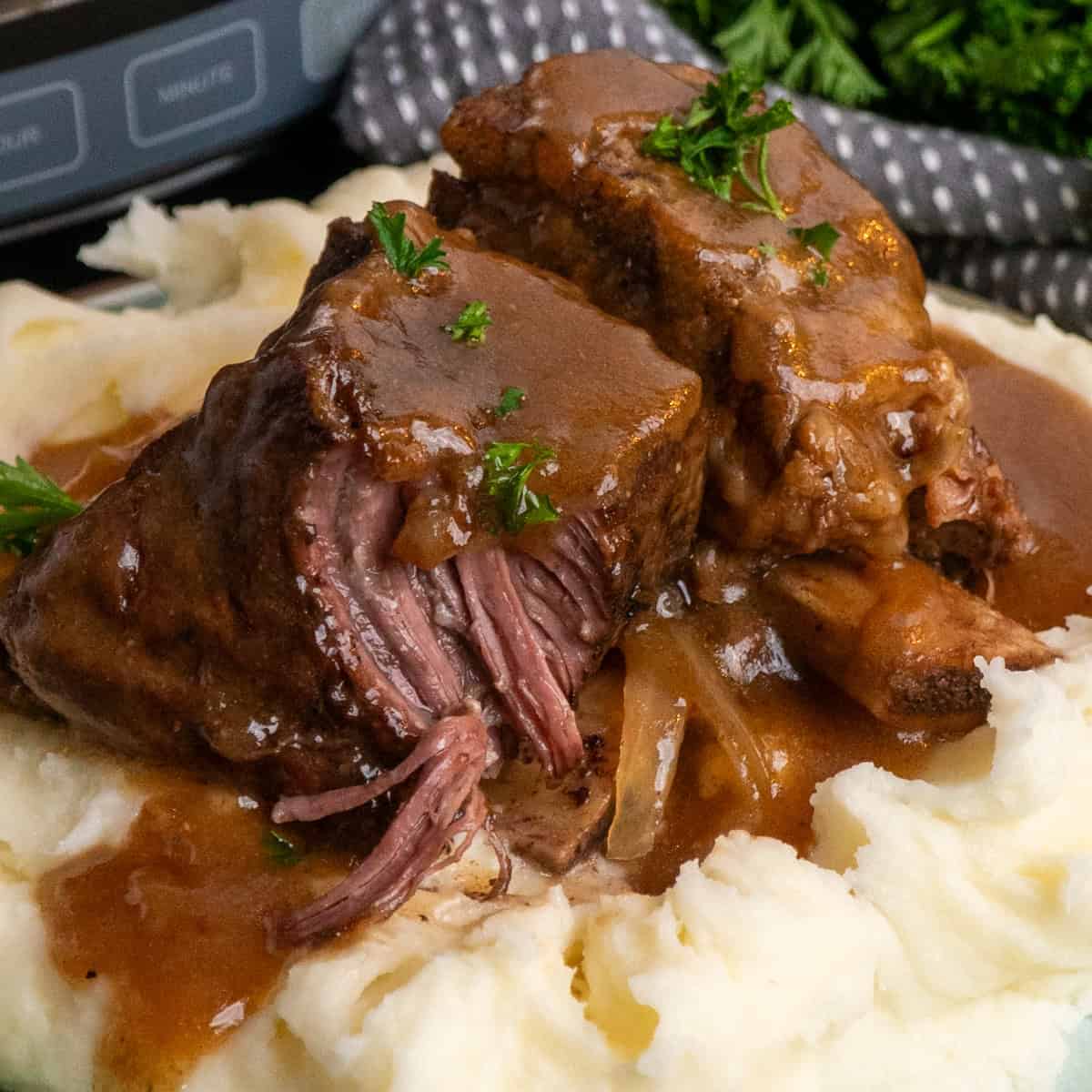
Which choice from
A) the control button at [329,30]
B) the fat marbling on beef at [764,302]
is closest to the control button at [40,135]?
the control button at [329,30]

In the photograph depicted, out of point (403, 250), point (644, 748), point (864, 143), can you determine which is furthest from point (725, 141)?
point (864, 143)

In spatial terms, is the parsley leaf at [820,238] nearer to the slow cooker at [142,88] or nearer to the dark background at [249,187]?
the slow cooker at [142,88]

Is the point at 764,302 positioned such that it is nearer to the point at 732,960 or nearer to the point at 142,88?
the point at 732,960

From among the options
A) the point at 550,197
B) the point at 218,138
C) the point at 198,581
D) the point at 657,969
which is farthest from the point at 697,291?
the point at 218,138

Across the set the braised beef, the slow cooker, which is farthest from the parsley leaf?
the slow cooker

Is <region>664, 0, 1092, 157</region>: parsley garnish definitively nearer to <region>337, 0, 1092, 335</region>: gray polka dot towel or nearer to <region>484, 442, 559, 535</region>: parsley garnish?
<region>337, 0, 1092, 335</region>: gray polka dot towel
